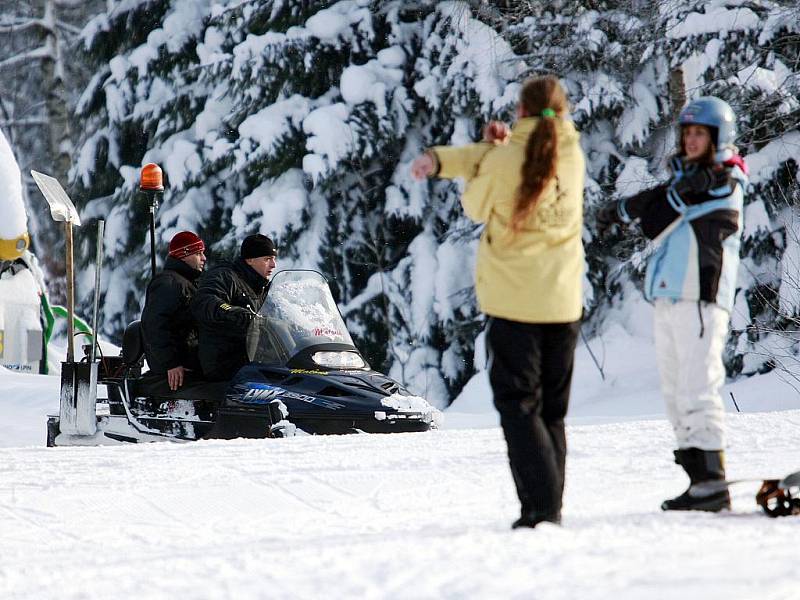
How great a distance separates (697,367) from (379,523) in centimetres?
123

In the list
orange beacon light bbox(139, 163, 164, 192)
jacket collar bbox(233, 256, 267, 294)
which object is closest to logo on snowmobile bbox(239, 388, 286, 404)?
jacket collar bbox(233, 256, 267, 294)

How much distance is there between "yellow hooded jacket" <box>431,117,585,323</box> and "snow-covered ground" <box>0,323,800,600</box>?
66 centimetres

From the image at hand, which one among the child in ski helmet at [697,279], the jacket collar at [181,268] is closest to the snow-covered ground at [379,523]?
the child in ski helmet at [697,279]

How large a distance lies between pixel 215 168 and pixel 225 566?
458 inches

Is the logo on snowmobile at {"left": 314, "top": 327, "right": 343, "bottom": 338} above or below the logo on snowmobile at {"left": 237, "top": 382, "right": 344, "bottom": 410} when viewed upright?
above

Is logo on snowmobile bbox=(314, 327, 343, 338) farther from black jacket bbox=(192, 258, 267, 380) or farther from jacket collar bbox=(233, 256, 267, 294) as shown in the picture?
jacket collar bbox=(233, 256, 267, 294)

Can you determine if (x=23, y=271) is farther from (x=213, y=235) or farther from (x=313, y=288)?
(x=313, y=288)

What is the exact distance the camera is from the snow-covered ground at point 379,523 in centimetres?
279

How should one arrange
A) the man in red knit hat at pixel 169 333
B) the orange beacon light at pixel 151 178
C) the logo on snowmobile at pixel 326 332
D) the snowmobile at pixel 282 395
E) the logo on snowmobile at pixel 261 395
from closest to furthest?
1. the snowmobile at pixel 282 395
2. the logo on snowmobile at pixel 261 395
3. the logo on snowmobile at pixel 326 332
4. the man in red knit hat at pixel 169 333
5. the orange beacon light at pixel 151 178

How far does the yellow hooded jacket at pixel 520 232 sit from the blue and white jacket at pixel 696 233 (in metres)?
0.40

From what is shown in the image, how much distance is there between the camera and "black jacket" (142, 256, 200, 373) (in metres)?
7.74

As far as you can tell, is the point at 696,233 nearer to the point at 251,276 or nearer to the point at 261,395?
the point at 261,395

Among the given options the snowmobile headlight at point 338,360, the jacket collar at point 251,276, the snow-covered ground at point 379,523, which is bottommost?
the snow-covered ground at point 379,523

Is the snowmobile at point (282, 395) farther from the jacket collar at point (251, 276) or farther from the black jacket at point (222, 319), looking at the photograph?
the jacket collar at point (251, 276)
